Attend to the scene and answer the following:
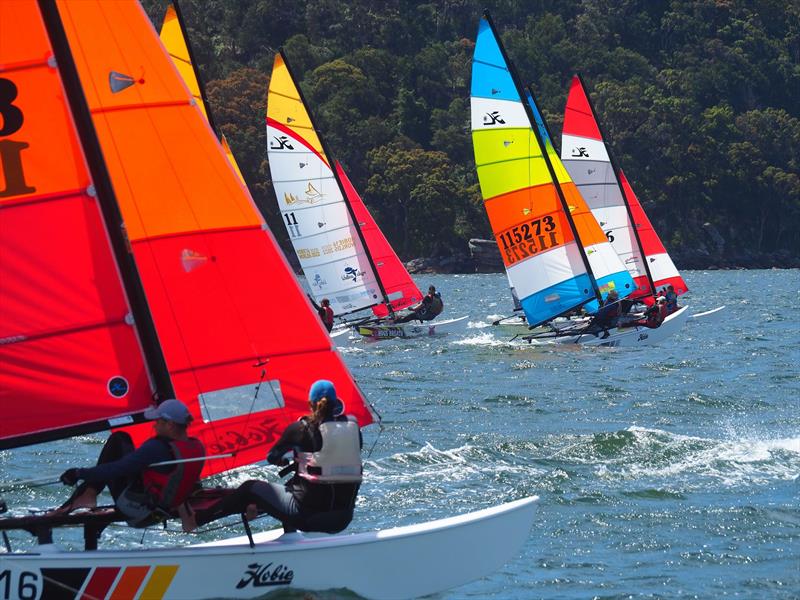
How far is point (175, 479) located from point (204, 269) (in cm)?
140

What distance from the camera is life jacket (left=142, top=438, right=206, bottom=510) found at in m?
A: 7.00

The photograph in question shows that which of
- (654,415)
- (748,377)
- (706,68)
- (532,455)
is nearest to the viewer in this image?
(532,455)

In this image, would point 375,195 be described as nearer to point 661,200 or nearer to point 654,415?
point 661,200

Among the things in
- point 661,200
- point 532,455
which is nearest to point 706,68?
point 661,200

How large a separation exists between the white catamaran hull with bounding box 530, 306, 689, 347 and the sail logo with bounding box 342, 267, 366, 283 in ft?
12.3

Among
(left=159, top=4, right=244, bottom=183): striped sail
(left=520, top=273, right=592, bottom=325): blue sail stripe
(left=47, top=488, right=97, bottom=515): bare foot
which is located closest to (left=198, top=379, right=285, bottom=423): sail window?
(left=47, top=488, right=97, bottom=515): bare foot

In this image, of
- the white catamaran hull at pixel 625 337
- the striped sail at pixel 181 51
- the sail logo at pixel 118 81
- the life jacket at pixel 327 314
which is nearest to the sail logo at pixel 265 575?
the sail logo at pixel 118 81

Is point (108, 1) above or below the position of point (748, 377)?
above

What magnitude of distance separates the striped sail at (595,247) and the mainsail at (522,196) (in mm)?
1172

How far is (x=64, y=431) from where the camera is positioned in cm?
714

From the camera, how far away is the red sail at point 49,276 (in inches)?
279

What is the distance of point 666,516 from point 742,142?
83887 mm

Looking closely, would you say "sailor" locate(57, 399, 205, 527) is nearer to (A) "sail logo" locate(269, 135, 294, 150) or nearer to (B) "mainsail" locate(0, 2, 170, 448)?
(B) "mainsail" locate(0, 2, 170, 448)

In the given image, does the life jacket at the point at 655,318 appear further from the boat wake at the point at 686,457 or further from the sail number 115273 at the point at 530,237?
the boat wake at the point at 686,457
